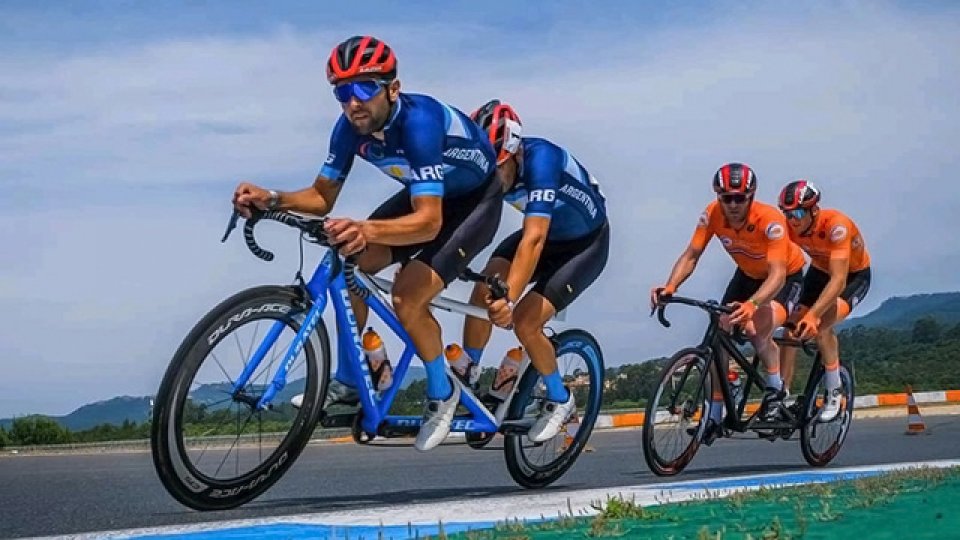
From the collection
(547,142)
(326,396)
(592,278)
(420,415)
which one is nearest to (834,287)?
(592,278)

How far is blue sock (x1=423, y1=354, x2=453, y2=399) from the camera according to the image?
26.7 ft

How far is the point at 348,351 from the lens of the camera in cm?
761

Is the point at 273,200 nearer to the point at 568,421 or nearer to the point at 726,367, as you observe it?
the point at 568,421

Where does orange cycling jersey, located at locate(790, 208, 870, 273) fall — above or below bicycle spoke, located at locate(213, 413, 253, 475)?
above

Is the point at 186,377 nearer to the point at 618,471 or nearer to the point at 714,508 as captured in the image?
the point at 714,508

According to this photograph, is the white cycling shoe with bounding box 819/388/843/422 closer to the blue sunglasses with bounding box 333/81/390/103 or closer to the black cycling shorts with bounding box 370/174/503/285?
the black cycling shorts with bounding box 370/174/503/285

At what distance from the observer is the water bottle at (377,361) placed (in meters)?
7.91

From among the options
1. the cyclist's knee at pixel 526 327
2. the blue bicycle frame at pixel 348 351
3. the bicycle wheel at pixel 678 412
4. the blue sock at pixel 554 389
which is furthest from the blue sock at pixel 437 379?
the bicycle wheel at pixel 678 412

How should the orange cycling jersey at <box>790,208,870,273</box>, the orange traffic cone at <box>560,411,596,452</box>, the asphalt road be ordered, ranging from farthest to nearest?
the orange cycling jersey at <box>790,208,870,273</box> < the orange traffic cone at <box>560,411,596,452</box> < the asphalt road

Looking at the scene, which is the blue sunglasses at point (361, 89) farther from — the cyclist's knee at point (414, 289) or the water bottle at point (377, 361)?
the water bottle at point (377, 361)

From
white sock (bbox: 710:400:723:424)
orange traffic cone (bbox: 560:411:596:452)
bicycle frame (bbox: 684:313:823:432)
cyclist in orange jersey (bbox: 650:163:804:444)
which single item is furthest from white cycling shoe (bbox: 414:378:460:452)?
white sock (bbox: 710:400:723:424)

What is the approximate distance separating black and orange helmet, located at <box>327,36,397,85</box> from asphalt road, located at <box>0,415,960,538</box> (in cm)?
213

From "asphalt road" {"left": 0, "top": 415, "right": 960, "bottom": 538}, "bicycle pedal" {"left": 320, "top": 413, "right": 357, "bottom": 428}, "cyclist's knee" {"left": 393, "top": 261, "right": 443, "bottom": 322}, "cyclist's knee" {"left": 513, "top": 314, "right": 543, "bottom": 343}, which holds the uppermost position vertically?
"cyclist's knee" {"left": 393, "top": 261, "right": 443, "bottom": 322}

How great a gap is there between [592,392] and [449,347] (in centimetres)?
176
